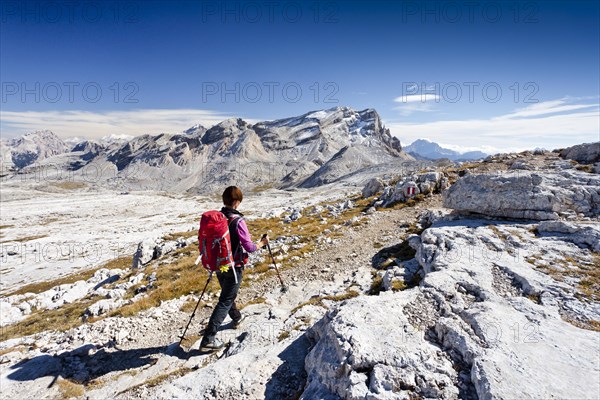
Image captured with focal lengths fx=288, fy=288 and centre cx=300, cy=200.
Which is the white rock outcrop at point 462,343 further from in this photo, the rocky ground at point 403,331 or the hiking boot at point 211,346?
the hiking boot at point 211,346

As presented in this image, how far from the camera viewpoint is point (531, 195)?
49.7ft

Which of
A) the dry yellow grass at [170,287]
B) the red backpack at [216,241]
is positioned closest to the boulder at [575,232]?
the red backpack at [216,241]

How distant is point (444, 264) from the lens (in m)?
10.3

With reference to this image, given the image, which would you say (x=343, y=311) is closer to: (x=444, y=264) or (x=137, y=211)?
(x=444, y=264)

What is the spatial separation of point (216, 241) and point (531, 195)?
16258mm

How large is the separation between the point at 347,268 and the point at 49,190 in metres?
234

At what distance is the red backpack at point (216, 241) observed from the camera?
7828mm

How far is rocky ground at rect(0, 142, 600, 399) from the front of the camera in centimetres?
532

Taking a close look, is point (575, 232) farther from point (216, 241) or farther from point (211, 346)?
point (211, 346)

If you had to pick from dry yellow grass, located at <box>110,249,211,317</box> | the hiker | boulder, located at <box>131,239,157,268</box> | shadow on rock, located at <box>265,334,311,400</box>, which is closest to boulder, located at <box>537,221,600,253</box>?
shadow on rock, located at <box>265,334,311,400</box>

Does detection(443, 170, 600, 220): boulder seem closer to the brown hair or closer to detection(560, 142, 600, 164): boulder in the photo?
detection(560, 142, 600, 164): boulder

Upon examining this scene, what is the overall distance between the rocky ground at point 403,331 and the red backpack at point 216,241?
7.85 feet

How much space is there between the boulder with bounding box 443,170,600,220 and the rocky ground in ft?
0.24

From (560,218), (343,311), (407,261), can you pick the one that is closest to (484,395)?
(343,311)
